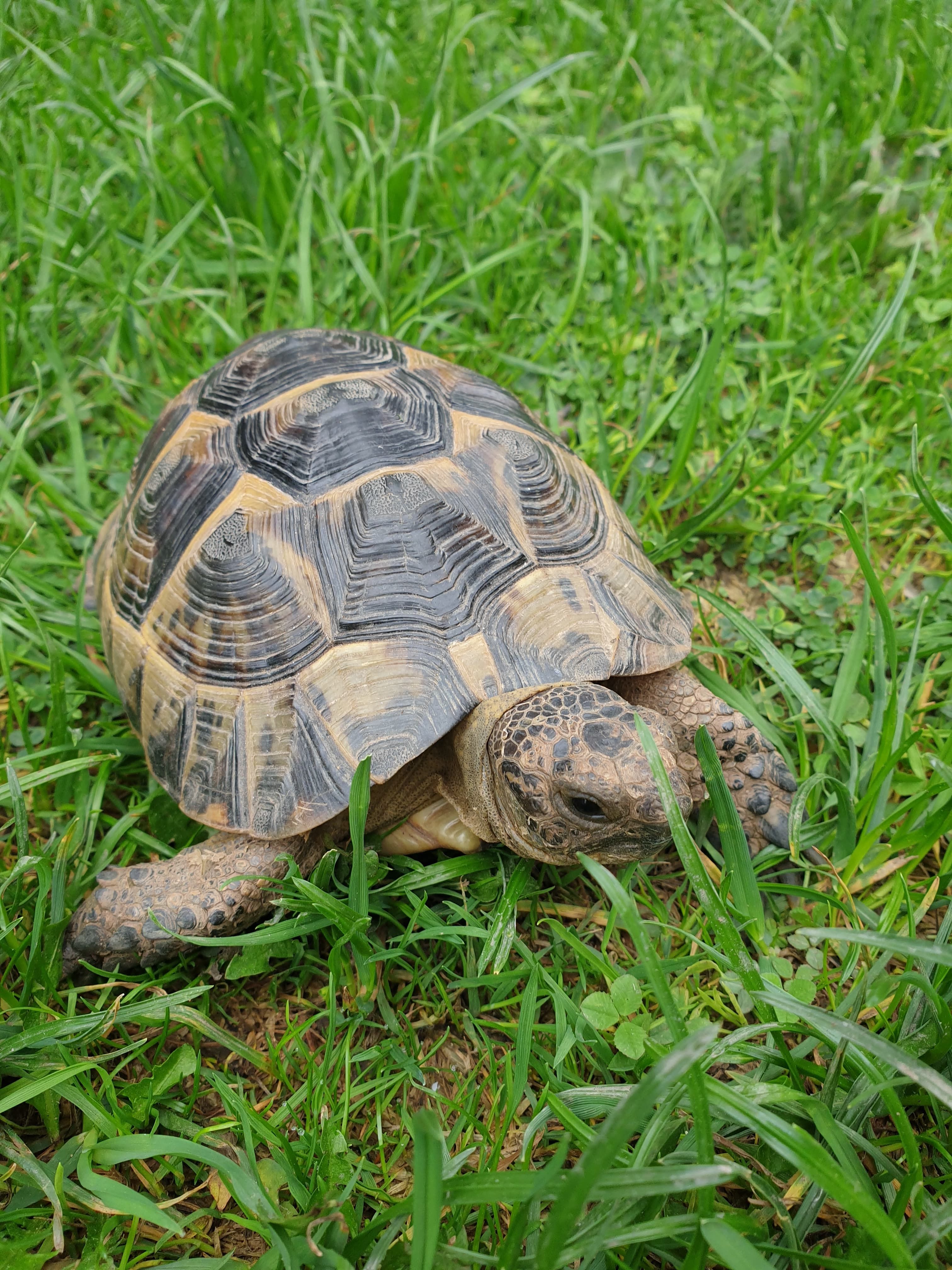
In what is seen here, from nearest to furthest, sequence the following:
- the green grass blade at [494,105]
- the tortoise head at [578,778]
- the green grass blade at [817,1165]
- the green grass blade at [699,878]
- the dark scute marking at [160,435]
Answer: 1. the green grass blade at [817,1165]
2. the green grass blade at [699,878]
3. the tortoise head at [578,778]
4. the dark scute marking at [160,435]
5. the green grass blade at [494,105]

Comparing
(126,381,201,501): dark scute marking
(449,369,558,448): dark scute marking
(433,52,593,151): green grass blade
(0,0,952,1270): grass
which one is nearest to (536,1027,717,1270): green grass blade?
(0,0,952,1270): grass

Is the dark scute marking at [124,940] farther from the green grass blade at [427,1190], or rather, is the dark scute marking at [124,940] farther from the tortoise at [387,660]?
the green grass blade at [427,1190]

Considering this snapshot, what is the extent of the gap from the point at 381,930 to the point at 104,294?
309cm

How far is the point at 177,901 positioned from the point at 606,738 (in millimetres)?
1204

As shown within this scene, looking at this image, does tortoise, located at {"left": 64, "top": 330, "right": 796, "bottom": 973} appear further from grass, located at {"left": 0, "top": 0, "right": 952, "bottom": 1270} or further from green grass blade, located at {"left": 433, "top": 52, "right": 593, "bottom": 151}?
green grass blade, located at {"left": 433, "top": 52, "right": 593, "bottom": 151}

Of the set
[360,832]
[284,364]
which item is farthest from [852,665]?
[284,364]

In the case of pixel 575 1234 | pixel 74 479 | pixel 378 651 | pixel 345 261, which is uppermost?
pixel 345 261

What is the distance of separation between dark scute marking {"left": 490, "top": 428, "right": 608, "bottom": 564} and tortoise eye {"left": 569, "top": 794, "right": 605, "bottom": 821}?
1.78 feet

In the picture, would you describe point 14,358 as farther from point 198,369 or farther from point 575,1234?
point 575,1234

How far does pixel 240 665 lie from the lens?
2.27 meters

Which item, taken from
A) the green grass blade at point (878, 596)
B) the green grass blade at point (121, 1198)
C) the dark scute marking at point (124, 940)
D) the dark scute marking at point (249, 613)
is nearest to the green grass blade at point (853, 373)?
the green grass blade at point (878, 596)

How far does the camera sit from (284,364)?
2635 mm

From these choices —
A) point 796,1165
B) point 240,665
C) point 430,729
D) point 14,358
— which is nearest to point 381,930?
point 430,729

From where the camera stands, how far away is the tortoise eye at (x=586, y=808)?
1927 mm
